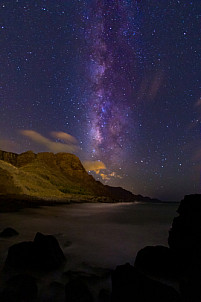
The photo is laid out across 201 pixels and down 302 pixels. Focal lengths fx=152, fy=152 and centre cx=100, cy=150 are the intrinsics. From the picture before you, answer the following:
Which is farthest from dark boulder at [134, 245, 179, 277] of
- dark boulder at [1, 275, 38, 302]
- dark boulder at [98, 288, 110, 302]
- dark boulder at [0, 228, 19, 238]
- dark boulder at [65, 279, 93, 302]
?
dark boulder at [0, 228, 19, 238]

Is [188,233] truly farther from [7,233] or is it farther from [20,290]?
[7,233]

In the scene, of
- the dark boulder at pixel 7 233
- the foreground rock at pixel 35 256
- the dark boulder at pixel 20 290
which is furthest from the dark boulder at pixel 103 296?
the dark boulder at pixel 7 233

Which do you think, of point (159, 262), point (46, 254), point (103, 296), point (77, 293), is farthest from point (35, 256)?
point (159, 262)

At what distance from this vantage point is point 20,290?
235 centimetres

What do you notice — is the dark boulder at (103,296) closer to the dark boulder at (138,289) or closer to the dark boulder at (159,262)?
the dark boulder at (138,289)

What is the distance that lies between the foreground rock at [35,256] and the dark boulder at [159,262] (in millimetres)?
1970

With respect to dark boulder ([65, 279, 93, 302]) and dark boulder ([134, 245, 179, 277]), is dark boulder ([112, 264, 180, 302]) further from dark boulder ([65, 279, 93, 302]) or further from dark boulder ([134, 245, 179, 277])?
dark boulder ([134, 245, 179, 277])

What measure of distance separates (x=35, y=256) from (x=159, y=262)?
2710 mm

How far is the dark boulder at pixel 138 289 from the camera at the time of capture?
Answer: 211cm

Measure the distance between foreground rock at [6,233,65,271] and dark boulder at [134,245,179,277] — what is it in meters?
1.97

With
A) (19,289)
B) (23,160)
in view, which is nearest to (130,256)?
(19,289)

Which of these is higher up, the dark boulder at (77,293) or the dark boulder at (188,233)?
the dark boulder at (188,233)

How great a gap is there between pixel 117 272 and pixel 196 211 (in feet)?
9.76

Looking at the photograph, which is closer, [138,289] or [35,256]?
[138,289]
